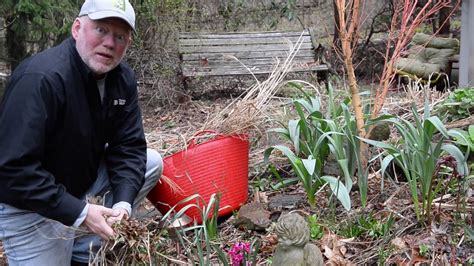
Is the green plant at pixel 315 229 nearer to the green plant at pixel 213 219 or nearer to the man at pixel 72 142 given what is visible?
the green plant at pixel 213 219

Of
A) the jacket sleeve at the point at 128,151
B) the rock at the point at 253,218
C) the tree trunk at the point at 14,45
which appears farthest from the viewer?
the tree trunk at the point at 14,45

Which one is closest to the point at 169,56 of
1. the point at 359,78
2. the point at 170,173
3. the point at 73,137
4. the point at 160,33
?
the point at 160,33

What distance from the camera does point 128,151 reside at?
3402mm

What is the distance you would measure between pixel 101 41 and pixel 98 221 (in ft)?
2.47

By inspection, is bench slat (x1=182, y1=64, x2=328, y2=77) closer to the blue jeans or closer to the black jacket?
the black jacket

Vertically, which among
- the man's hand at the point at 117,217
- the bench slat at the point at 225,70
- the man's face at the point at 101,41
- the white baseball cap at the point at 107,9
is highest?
the white baseball cap at the point at 107,9

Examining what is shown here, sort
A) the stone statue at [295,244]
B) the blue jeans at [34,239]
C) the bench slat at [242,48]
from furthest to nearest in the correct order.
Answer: the bench slat at [242,48] < the blue jeans at [34,239] < the stone statue at [295,244]

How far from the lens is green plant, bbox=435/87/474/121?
4668 mm

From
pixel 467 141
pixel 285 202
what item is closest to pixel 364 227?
pixel 285 202

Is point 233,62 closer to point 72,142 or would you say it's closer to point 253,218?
point 253,218

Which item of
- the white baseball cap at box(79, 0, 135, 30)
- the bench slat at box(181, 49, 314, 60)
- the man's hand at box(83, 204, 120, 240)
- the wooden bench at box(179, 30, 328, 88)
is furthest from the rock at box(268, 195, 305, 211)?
the bench slat at box(181, 49, 314, 60)

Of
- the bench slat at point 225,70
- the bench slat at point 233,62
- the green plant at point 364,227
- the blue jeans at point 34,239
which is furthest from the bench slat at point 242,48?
the blue jeans at point 34,239

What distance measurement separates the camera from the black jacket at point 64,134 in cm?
278

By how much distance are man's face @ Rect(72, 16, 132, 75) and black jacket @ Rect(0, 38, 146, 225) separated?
49 mm
